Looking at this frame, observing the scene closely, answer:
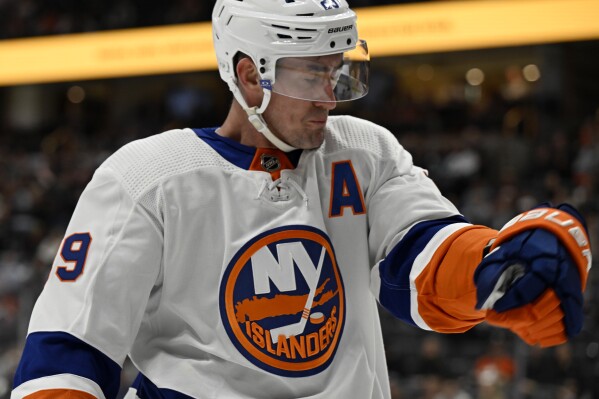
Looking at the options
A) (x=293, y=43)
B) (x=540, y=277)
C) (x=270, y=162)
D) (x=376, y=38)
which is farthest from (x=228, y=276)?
(x=376, y=38)

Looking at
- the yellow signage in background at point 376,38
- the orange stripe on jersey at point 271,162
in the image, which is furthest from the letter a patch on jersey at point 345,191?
the yellow signage in background at point 376,38

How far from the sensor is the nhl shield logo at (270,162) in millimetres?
2291

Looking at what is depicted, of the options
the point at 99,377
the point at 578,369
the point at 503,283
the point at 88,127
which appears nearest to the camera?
the point at 503,283

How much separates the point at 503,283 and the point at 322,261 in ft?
1.80

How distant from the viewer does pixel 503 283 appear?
70.5 inches

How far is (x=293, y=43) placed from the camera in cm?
223

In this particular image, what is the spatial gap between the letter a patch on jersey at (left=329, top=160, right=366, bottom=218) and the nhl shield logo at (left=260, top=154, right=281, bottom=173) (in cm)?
14

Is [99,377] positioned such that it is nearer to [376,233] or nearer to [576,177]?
[376,233]

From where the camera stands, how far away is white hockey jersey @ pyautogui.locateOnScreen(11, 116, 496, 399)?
2111 mm

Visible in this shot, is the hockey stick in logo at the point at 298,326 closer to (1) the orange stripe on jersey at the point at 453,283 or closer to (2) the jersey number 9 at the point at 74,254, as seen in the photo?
(1) the orange stripe on jersey at the point at 453,283

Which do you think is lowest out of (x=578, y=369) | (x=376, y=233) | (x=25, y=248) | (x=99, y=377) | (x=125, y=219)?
(x=25, y=248)

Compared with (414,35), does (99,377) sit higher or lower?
higher

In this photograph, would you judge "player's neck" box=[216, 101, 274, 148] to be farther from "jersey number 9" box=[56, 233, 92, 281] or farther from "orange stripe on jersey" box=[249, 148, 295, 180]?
"jersey number 9" box=[56, 233, 92, 281]

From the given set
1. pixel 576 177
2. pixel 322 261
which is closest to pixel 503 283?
pixel 322 261
